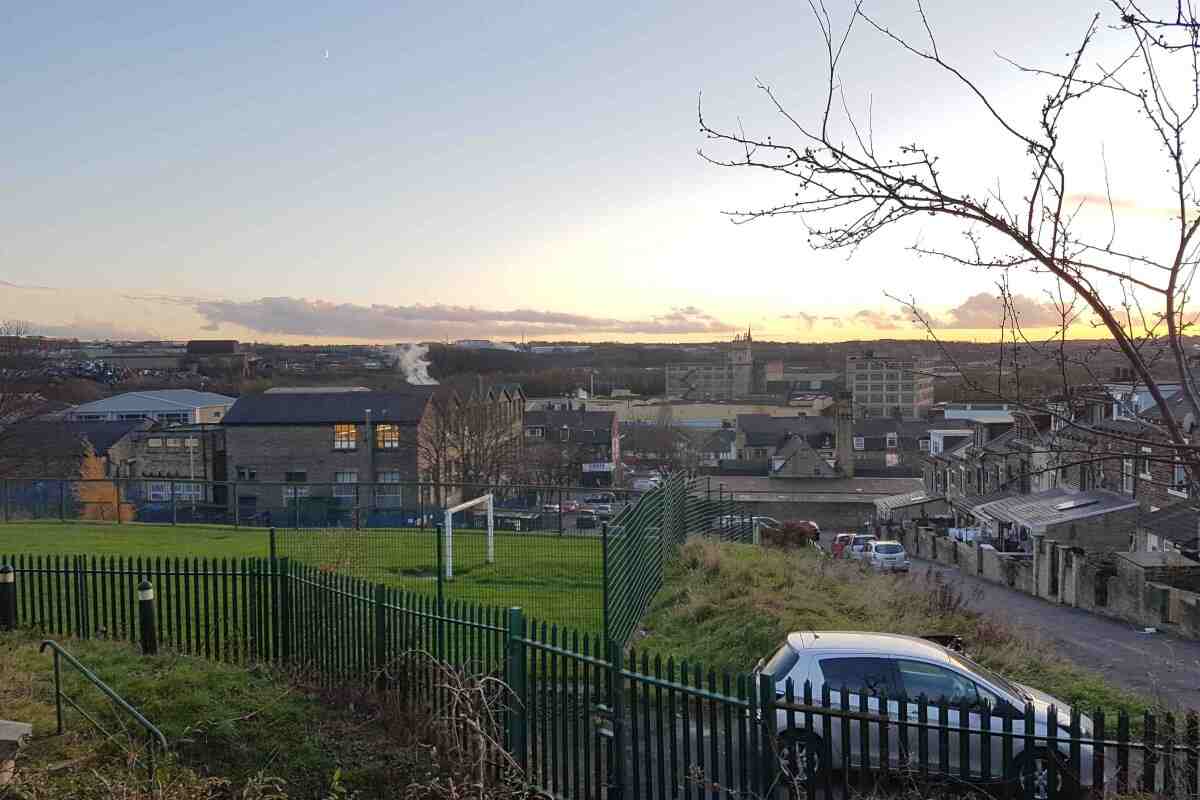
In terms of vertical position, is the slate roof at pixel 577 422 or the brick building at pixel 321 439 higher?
the brick building at pixel 321 439

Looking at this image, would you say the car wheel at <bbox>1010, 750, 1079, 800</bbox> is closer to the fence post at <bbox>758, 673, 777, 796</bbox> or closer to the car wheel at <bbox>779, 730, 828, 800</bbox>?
the car wheel at <bbox>779, 730, 828, 800</bbox>

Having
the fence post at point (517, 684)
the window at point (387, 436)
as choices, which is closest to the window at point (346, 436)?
the window at point (387, 436)

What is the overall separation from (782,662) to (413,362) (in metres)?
76.7

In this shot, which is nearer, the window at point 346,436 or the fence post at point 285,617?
the fence post at point 285,617

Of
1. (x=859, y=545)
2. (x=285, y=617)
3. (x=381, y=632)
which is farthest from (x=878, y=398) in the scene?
(x=381, y=632)

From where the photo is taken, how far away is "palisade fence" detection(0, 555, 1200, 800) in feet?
18.0

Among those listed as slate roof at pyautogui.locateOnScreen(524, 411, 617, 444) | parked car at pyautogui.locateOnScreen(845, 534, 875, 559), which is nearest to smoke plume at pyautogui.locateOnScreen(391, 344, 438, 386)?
slate roof at pyautogui.locateOnScreen(524, 411, 617, 444)

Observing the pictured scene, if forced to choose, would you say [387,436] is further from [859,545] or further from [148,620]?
[148,620]

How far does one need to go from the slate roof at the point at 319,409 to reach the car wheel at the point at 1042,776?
39.2 m

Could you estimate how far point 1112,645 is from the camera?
1884cm

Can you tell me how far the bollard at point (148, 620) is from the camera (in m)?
10.5

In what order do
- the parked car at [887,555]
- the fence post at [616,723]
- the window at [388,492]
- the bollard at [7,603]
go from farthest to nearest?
the window at [388,492] < the parked car at [887,555] < the bollard at [7,603] < the fence post at [616,723]

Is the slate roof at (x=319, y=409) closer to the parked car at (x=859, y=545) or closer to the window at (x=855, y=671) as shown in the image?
the parked car at (x=859, y=545)

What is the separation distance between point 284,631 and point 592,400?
98.3 meters
